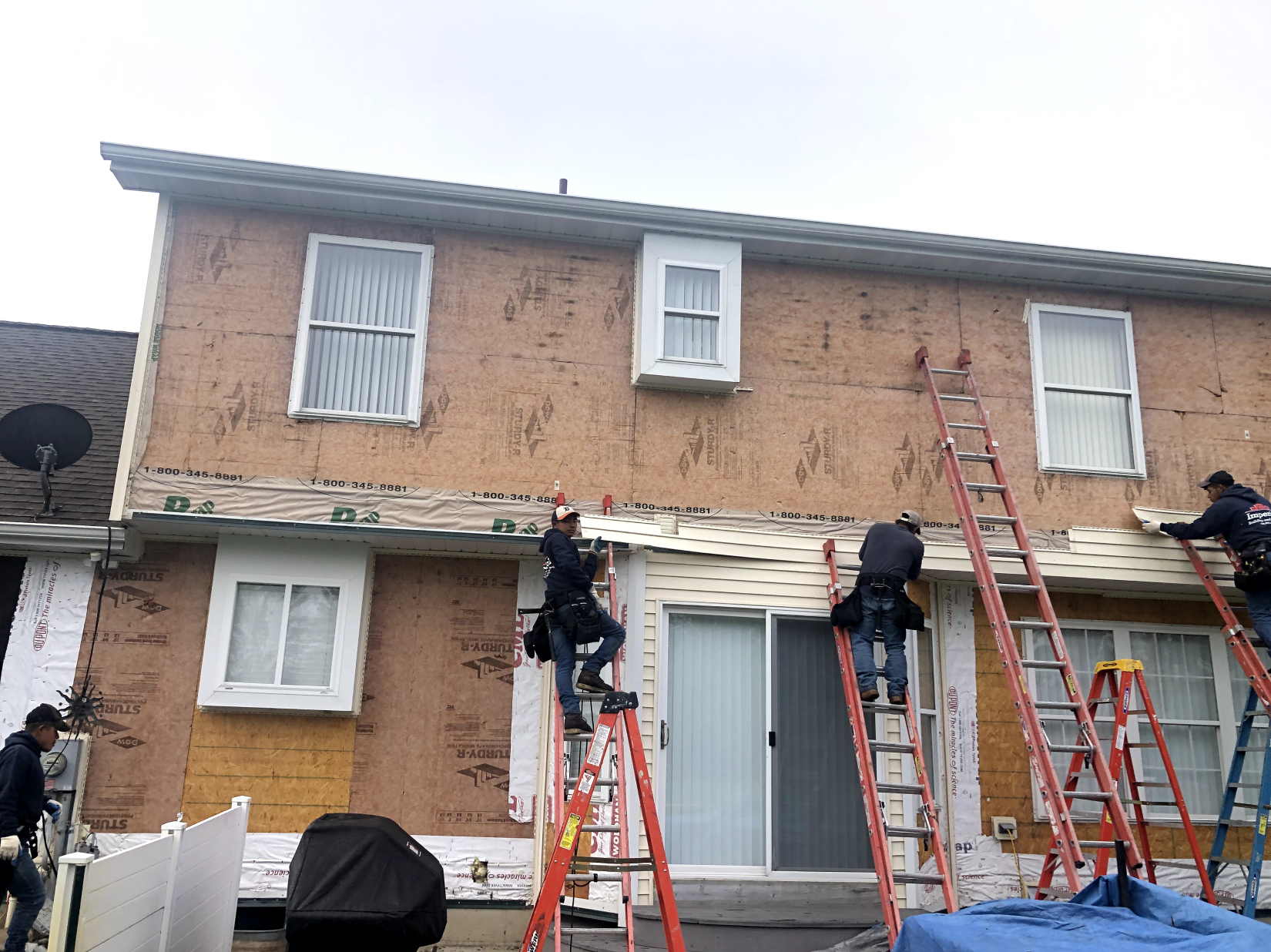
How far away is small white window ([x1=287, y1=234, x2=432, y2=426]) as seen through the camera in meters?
8.51

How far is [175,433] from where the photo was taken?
8.20 meters

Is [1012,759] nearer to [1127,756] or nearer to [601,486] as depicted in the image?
[1127,756]

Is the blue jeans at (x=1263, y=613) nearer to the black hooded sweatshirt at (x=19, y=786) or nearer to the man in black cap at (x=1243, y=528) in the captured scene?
the man in black cap at (x=1243, y=528)

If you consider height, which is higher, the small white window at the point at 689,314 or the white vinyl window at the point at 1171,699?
the small white window at the point at 689,314

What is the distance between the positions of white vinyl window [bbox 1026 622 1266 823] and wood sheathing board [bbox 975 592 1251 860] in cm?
13

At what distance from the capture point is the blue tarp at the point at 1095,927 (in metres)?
4.07

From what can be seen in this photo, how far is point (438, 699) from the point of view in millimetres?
8312

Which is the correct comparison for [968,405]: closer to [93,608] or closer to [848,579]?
[848,579]

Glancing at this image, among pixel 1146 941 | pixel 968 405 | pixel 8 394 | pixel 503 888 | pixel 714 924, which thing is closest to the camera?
pixel 1146 941

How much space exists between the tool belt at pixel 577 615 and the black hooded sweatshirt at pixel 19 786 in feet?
10.8

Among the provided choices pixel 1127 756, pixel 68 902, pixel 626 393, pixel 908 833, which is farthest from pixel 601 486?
pixel 68 902

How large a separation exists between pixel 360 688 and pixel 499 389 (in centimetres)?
271

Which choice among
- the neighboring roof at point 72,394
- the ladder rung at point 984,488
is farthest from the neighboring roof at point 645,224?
the neighboring roof at point 72,394

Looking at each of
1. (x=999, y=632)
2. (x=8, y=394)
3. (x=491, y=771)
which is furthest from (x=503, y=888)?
(x=8, y=394)
